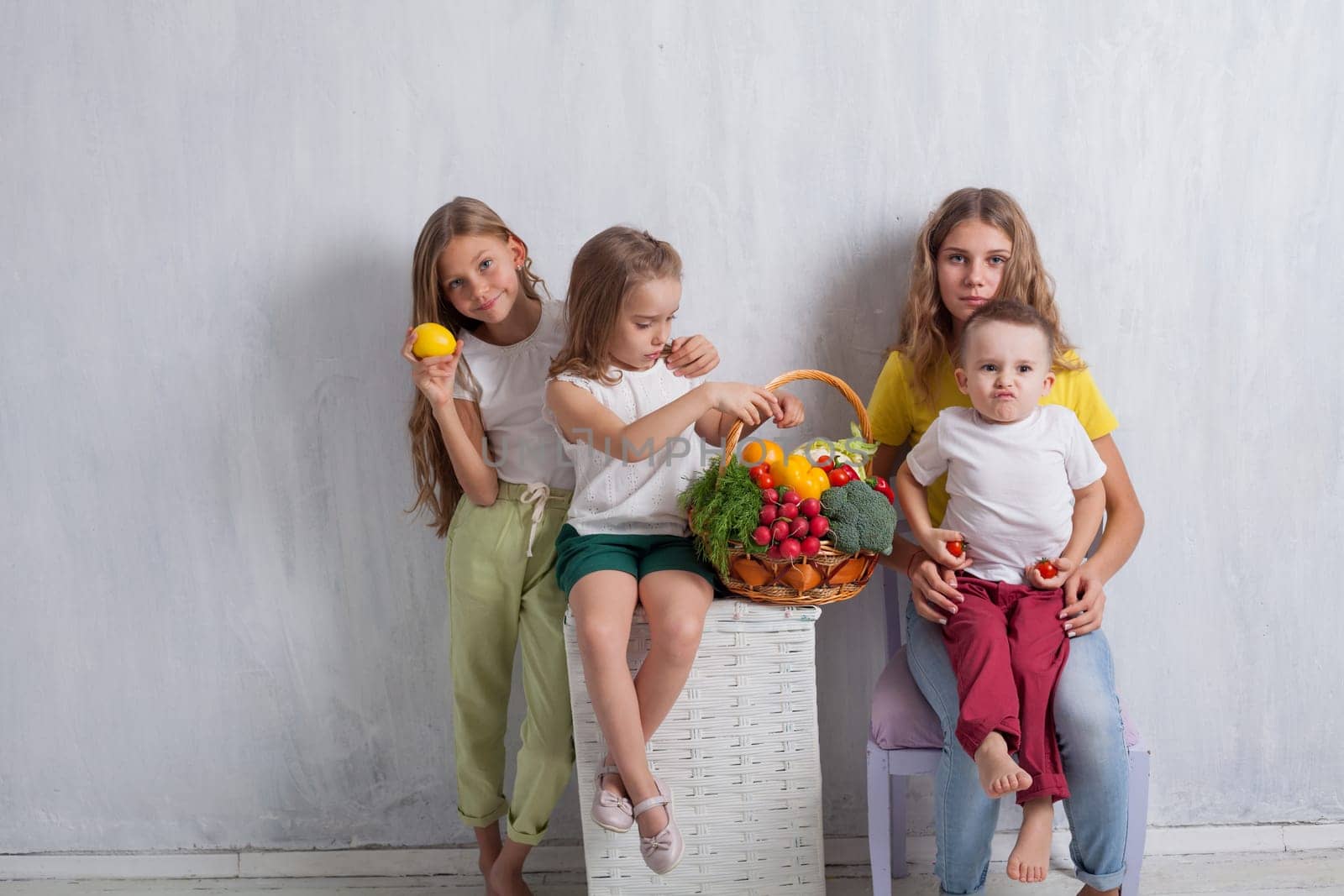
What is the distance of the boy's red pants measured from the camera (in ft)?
5.05

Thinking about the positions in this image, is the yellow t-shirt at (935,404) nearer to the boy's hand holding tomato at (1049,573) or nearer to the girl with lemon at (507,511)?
the boy's hand holding tomato at (1049,573)

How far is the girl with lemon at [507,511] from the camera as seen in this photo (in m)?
1.80

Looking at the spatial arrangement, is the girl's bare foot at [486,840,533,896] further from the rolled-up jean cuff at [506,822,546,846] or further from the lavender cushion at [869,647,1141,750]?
the lavender cushion at [869,647,1141,750]

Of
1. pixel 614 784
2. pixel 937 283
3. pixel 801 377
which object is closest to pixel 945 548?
pixel 801 377

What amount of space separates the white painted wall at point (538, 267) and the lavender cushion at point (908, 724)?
37 cm

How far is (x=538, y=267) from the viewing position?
6.36 ft

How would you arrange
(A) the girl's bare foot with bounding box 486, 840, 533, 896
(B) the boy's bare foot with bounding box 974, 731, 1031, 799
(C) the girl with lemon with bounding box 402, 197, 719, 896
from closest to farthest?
(B) the boy's bare foot with bounding box 974, 731, 1031, 799 → (C) the girl with lemon with bounding box 402, 197, 719, 896 → (A) the girl's bare foot with bounding box 486, 840, 533, 896

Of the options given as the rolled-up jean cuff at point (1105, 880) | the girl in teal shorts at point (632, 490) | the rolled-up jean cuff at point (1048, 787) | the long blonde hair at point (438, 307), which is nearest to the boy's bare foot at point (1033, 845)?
the rolled-up jean cuff at point (1048, 787)

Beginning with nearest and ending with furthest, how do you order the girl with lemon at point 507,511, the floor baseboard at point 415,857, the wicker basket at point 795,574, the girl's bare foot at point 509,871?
the wicker basket at point 795,574
the girl with lemon at point 507,511
the girl's bare foot at point 509,871
the floor baseboard at point 415,857

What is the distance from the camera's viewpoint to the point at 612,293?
167cm

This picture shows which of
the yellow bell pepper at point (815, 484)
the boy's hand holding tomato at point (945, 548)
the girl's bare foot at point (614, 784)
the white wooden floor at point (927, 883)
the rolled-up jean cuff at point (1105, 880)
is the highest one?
the yellow bell pepper at point (815, 484)

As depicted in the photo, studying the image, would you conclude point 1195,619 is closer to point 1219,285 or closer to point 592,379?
point 1219,285

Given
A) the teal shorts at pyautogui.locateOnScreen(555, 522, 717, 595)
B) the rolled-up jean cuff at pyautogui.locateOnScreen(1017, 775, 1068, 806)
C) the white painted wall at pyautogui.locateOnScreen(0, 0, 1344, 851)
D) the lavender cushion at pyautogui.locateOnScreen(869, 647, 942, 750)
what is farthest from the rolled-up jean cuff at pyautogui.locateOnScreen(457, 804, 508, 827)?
the rolled-up jean cuff at pyautogui.locateOnScreen(1017, 775, 1068, 806)

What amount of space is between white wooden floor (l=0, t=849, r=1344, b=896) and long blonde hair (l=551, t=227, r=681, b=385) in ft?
3.57
